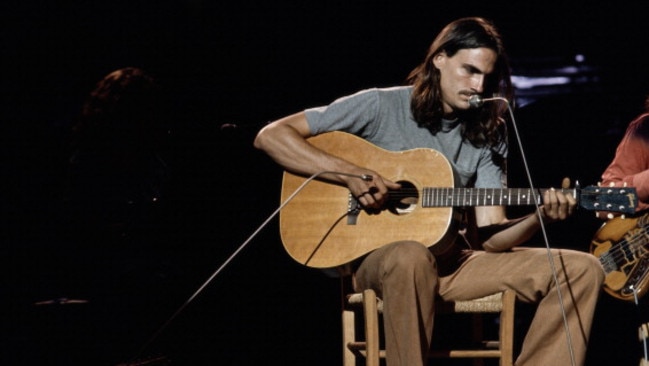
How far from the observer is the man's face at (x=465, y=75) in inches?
111

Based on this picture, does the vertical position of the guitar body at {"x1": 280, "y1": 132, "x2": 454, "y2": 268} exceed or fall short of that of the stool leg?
it exceeds it

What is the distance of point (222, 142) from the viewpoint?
3.50 meters

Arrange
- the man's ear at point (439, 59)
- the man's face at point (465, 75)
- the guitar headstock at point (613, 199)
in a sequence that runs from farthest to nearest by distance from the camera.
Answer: the man's ear at point (439, 59)
the man's face at point (465, 75)
the guitar headstock at point (613, 199)

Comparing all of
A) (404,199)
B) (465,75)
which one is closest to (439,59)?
(465,75)

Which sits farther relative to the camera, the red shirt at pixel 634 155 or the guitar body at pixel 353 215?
the red shirt at pixel 634 155

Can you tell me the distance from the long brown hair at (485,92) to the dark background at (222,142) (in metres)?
0.86

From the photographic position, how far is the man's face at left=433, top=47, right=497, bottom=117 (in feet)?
9.23

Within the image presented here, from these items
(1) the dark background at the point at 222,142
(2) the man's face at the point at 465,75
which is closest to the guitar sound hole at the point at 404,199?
(2) the man's face at the point at 465,75

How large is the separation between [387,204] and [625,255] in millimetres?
1171

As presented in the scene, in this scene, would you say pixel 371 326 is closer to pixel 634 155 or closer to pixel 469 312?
pixel 469 312

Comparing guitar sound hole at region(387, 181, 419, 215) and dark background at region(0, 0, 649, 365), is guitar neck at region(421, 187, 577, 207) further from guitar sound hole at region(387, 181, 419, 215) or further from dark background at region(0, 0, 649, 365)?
dark background at region(0, 0, 649, 365)

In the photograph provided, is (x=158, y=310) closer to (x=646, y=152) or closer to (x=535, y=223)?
(x=535, y=223)

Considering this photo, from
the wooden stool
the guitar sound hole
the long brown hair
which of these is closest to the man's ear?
the long brown hair

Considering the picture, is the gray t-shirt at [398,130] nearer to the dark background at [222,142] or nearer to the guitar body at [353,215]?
the guitar body at [353,215]
